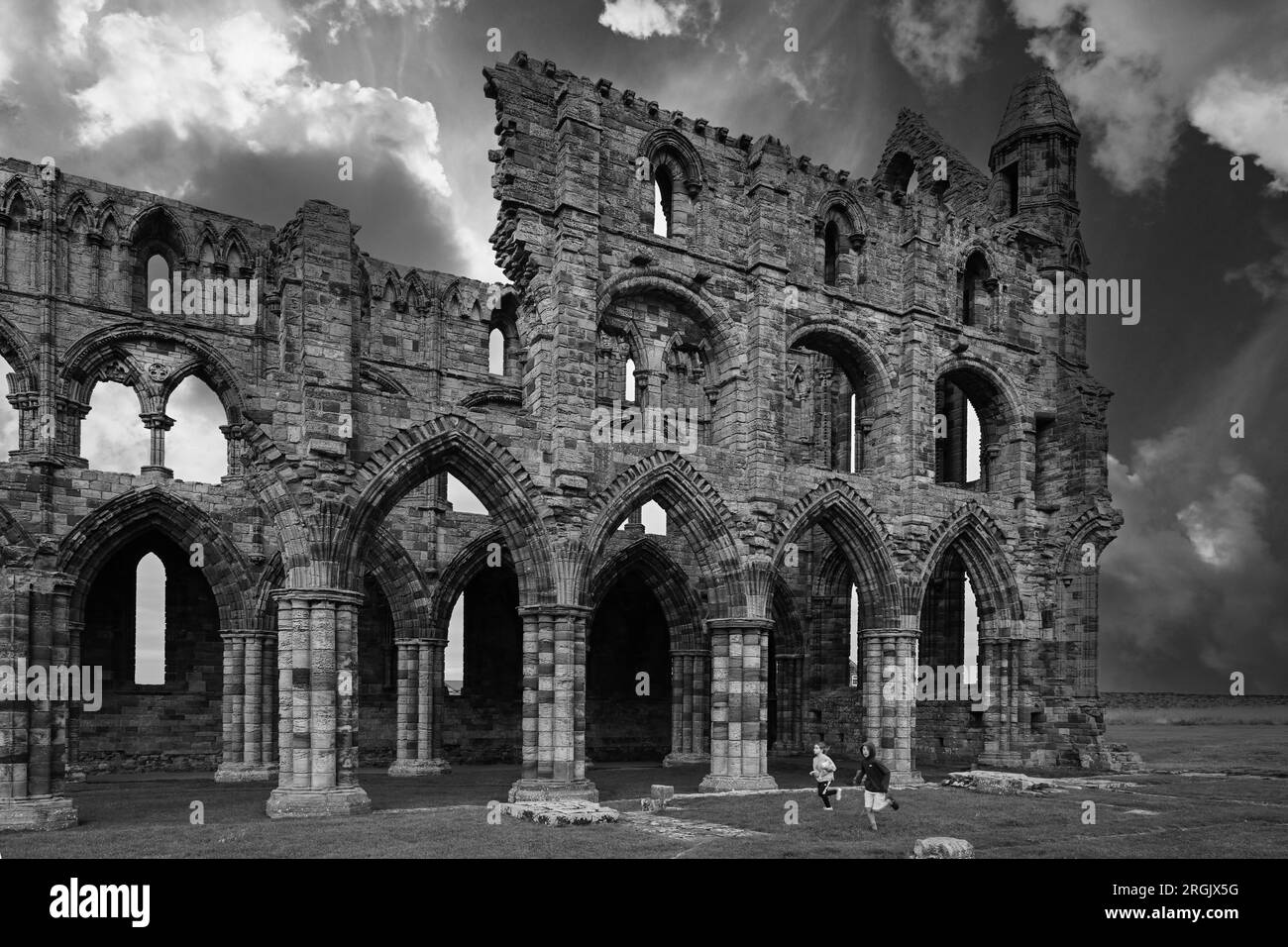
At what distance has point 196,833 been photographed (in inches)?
599

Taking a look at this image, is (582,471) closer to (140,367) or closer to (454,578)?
(454,578)

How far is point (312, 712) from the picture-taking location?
17.1 meters

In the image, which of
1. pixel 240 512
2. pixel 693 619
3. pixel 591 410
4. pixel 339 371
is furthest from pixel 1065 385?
pixel 240 512

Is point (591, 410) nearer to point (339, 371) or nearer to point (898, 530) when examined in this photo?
point (339, 371)

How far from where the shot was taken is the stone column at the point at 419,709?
26094 millimetres

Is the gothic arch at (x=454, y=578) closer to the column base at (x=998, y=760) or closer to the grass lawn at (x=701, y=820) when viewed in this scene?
the grass lawn at (x=701, y=820)

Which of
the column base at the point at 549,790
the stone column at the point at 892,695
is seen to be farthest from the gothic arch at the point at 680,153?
the column base at the point at 549,790

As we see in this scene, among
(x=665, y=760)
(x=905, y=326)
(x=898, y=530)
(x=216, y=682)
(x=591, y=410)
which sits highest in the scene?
(x=905, y=326)

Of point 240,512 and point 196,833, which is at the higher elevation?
point 240,512

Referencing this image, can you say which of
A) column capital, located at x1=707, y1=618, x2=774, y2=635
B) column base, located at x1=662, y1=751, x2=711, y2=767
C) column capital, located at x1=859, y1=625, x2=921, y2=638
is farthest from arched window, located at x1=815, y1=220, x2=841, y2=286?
column base, located at x1=662, y1=751, x2=711, y2=767

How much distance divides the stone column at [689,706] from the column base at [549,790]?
31.5 feet

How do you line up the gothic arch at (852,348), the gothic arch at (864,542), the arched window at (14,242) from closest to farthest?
the gothic arch at (864,542), the gothic arch at (852,348), the arched window at (14,242)
